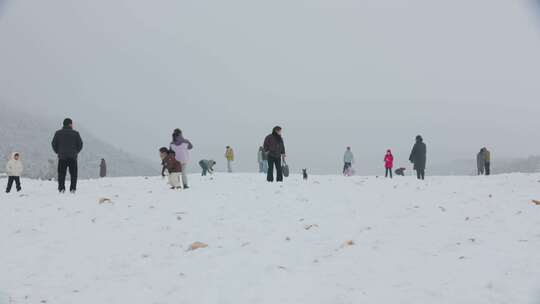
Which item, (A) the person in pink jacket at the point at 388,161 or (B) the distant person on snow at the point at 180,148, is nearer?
(B) the distant person on snow at the point at 180,148

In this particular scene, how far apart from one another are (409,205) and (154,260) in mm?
7410

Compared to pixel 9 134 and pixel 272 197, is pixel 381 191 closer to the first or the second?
pixel 272 197

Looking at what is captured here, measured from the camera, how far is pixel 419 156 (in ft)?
79.6

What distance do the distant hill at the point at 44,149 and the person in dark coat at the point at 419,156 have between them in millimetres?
75932

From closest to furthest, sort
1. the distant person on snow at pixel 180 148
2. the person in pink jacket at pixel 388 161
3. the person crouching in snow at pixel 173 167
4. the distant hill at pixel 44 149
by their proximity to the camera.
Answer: the person crouching in snow at pixel 173 167 < the distant person on snow at pixel 180 148 < the person in pink jacket at pixel 388 161 < the distant hill at pixel 44 149

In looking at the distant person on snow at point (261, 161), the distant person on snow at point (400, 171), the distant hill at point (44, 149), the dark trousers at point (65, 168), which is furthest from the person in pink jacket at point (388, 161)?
the distant hill at point (44, 149)

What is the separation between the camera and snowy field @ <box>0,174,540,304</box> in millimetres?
6500

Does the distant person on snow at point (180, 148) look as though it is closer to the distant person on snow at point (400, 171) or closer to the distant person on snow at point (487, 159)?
the distant person on snow at point (400, 171)

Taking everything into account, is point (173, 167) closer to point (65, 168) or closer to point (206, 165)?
point (65, 168)

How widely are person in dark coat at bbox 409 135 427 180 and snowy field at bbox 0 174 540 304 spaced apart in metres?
10.4

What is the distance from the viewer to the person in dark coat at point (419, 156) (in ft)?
79.2

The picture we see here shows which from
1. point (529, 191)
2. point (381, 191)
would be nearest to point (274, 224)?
point (381, 191)

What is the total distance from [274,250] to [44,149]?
4462 inches

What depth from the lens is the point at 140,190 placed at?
16312mm
